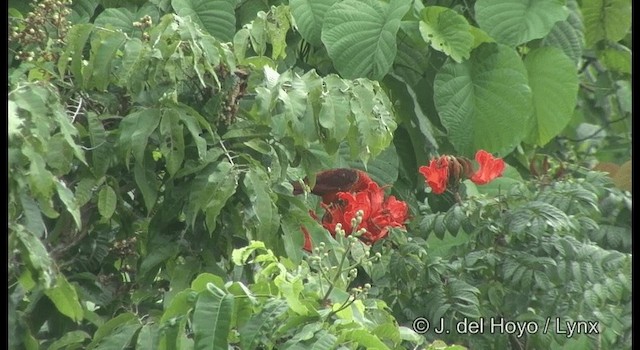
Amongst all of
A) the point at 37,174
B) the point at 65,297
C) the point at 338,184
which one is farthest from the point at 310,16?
the point at 37,174

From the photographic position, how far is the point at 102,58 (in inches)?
73.6

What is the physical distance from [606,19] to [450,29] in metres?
0.69

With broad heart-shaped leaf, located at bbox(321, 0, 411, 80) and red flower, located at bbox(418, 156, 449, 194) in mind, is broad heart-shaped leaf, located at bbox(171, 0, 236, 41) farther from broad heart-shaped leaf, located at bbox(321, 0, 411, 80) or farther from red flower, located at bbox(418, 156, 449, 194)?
red flower, located at bbox(418, 156, 449, 194)

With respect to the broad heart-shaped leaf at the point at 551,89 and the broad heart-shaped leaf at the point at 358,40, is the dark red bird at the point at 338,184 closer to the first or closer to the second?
the broad heart-shaped leaf at the point at 358,40

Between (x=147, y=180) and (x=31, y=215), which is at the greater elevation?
(x=31, y=215)

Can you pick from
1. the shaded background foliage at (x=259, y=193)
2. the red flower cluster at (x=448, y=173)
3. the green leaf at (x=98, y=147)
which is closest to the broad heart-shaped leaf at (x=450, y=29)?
the shaded background foliage at (x=259, y=193)

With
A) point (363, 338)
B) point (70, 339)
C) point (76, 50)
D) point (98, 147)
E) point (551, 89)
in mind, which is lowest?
point (551, 89)

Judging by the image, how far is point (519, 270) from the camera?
2314 millimetres

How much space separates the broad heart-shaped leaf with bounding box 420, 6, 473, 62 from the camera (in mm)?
2773

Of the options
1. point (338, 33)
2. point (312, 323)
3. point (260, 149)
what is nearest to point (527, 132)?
point (338, 33)

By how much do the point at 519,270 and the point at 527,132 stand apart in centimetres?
75

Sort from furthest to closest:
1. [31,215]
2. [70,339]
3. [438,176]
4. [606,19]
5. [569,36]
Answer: [606,19]
[569,36]
[438,176]
[70,339]
[31,215]

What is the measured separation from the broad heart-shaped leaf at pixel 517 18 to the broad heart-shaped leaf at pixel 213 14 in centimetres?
59

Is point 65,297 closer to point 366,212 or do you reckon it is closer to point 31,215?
point 31,215
